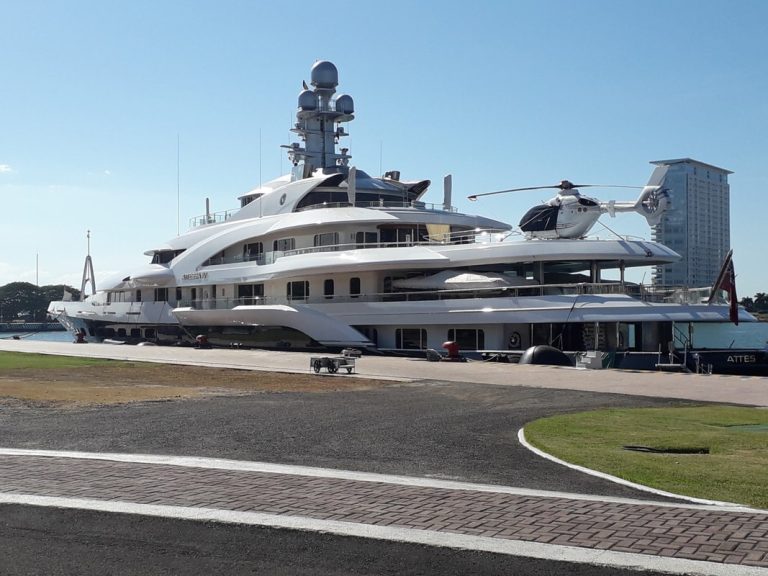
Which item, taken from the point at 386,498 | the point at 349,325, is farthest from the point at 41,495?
the point at 349,325

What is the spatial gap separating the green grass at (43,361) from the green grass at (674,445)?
22873mm

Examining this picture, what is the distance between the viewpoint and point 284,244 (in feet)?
157

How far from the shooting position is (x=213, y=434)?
13.4 m

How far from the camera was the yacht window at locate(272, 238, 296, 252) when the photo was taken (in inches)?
1871

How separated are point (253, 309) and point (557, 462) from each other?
34460mm

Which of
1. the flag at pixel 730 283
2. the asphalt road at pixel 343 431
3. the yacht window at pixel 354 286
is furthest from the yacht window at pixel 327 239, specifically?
the asphalt road at pixel 343 431

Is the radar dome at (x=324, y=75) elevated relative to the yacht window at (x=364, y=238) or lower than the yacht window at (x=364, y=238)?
elevated

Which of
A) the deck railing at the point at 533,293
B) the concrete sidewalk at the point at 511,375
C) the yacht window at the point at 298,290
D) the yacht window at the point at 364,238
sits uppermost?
the yacht window at the point at 364,238

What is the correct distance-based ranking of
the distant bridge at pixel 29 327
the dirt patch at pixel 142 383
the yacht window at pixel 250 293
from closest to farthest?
1. the dirt patch at pixel 142 383
2. the yacht window at pixel 250 293
3. the distant bridge at pixel 29 327

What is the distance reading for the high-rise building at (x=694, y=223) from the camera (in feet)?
128

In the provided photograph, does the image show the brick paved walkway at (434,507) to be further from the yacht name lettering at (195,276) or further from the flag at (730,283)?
the yacht name lettering at (195,276)

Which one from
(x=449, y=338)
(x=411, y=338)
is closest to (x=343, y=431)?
(x=449, y=338)

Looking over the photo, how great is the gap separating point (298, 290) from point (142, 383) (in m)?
21.4

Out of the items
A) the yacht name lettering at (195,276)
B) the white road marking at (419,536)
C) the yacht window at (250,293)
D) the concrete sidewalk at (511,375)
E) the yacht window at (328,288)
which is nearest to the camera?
the white road marking at (419,536)
